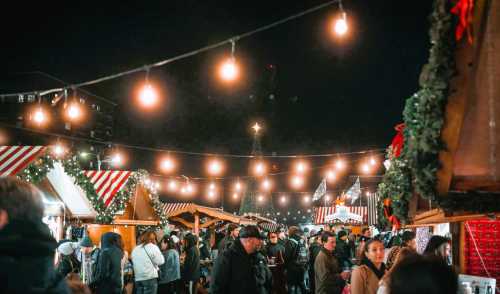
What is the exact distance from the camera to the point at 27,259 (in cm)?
243

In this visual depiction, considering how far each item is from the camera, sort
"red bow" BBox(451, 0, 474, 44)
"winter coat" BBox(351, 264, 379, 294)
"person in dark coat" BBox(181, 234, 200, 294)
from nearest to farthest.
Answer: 1. "red bow" BBox(451, 0, 474, 44)
2. "winter coat" BBox(351, 264, 379, 294)
3. "person in dark coat" BBox(181, 234, 200, 294)

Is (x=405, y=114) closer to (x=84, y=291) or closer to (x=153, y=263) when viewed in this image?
(x=84, y=291)

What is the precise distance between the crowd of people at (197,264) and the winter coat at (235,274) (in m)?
0.01

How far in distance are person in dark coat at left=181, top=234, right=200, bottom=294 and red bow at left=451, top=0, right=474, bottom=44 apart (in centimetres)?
→ 1137

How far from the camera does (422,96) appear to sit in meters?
3.23

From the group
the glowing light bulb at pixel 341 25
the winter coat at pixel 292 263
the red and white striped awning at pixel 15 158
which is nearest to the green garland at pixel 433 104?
the glowing light bulb at pixel 341 25

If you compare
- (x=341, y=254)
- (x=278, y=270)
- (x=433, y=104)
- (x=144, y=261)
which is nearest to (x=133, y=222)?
(x=144, y=261)

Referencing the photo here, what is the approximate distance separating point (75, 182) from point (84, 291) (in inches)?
287

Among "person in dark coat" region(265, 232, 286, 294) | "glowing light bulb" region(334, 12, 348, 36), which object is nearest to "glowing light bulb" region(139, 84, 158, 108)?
"glowing light bulb" region(334, 12, 348, 36)

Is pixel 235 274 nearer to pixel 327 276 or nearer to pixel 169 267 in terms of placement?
pixel 327 276

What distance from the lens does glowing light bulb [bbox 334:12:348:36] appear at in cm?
818

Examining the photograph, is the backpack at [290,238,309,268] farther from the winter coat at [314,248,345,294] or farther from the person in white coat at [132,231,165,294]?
the winter coat at [314,248,345,294]

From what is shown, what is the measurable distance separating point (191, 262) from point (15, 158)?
6571 mm

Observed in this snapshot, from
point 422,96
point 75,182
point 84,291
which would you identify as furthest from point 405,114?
point 75,182
